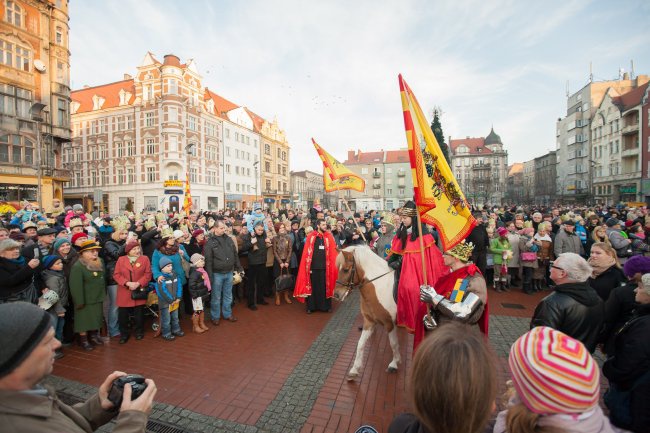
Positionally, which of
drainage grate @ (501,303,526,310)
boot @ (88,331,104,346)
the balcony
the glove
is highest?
the balcony

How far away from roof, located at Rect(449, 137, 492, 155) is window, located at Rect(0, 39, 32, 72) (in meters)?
80.2

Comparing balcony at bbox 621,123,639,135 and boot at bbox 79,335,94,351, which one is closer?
boot at bbox 79,335,94,351

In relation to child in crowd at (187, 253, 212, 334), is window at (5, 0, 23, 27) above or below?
above

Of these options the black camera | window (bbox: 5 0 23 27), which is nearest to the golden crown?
the black camera

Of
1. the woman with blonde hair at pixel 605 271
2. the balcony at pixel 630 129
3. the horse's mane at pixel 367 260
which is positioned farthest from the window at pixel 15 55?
the balcony at pixel 630 129

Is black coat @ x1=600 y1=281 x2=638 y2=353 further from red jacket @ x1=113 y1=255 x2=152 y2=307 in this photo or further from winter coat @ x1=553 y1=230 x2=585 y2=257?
red jacket @ x1=113 y1=255 x2=152 y2=307

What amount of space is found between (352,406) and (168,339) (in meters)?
4.08

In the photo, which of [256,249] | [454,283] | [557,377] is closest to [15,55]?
[256,249]

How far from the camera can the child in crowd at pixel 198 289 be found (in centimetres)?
→ 670

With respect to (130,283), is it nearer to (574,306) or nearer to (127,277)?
(127,277)

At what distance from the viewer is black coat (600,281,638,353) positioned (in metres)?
3.58

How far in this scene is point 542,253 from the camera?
31.4 ft

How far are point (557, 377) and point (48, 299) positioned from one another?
23.1 feet

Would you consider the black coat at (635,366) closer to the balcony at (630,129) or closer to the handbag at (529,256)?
the handbag at (529,256)
